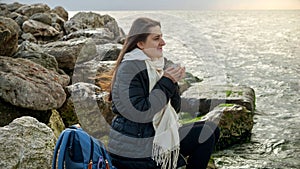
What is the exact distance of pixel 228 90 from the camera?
8289mm

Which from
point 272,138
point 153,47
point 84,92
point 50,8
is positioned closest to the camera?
point 153,47

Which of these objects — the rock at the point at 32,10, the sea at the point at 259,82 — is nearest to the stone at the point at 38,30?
the sea at the point at 259,82

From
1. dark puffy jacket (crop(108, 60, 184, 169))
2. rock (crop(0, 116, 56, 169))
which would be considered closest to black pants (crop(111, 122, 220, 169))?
dark puffy jacket (crop(108, 60, 184, 169))

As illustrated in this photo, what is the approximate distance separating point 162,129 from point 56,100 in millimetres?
1817

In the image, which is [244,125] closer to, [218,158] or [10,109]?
[218,158]

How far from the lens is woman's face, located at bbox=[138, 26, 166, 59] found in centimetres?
320

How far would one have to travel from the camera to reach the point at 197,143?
134 inches

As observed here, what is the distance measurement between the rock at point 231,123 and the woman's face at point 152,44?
2.88m

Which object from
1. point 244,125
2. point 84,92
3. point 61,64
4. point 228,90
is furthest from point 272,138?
point 61,64

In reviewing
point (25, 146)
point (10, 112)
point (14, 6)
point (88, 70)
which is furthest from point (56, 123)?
point (14, 6)

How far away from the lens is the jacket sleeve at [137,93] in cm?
297

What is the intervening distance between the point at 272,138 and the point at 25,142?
203 inches

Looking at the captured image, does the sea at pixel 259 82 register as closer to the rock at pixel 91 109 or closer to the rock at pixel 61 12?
A: the rock at pixel 91 109

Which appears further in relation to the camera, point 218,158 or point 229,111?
point 229,111
